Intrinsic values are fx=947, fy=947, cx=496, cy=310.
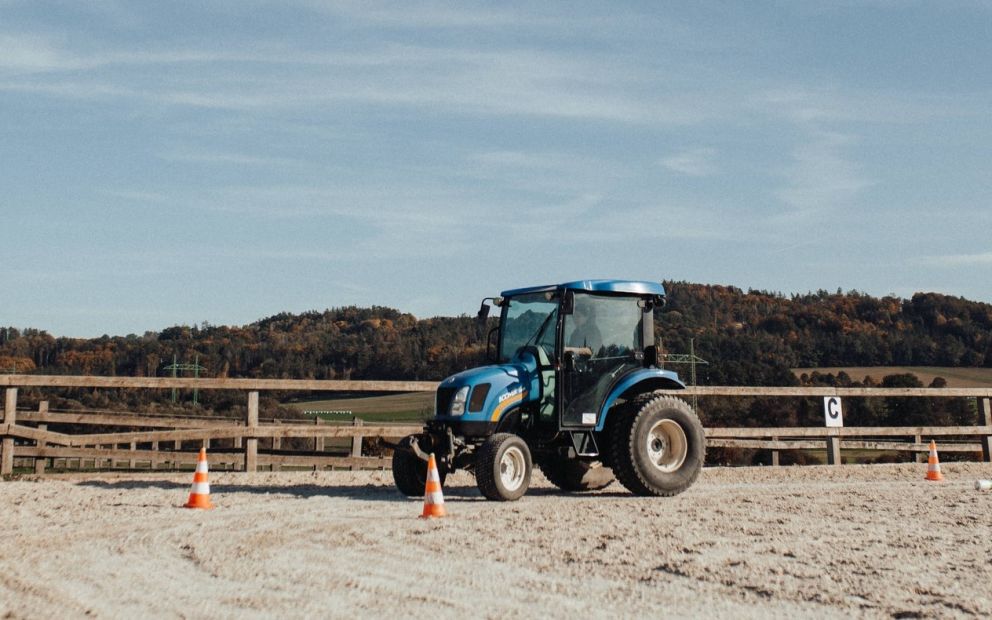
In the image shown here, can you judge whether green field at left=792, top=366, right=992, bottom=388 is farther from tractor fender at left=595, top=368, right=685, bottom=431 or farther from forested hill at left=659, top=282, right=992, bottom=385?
tractor fender at left=595, top=368, right=685, bottom=431

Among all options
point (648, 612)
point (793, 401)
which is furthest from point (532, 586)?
point (793, 401)

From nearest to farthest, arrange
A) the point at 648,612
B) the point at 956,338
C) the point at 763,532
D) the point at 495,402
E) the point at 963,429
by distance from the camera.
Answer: the point at 648,612 < the point at 763,532 < the point at 495,402 < the point at 963,429 < the point at 956,338

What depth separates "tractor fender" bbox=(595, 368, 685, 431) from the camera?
935 cm

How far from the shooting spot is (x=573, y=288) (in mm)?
9203

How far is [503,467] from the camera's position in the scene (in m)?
8.74

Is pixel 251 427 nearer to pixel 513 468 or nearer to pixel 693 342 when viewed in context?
pixel 513 468

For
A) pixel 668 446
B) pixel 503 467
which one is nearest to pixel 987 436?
pixel 668 446

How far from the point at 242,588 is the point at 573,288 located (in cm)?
513

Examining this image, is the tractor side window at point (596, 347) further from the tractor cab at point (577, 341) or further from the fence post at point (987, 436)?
the fence post at point (987, 436)

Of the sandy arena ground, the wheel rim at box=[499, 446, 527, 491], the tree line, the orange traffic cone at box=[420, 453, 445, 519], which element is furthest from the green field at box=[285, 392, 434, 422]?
the orange traffic cone at box=[420, 453, 445, 519]

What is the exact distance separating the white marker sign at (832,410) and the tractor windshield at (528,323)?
6835mm

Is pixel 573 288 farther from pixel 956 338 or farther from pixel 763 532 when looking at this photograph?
pixel 956 338

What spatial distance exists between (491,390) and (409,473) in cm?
126

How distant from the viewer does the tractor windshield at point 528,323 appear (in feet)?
30.8
